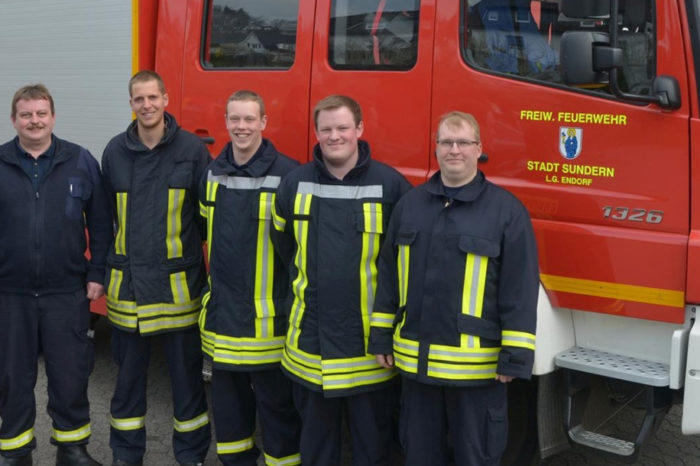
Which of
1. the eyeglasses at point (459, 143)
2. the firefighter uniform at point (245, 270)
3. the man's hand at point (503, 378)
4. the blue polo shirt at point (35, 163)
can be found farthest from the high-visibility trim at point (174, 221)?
the man's hand at point (503, 378)

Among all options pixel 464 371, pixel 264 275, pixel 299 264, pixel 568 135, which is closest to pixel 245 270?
pixel 264 275

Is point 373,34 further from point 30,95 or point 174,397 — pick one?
point 174,397

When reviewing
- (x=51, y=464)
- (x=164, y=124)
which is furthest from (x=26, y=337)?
(x=164, y=124)

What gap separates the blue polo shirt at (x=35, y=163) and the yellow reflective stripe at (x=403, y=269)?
1.64 metres

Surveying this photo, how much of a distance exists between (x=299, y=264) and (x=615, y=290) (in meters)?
1.14

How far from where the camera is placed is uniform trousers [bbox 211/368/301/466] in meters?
3.63

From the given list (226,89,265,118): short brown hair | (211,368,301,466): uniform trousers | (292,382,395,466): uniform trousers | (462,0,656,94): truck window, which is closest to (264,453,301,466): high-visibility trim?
(211,368,301,466): uniform trousers

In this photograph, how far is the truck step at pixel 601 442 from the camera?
3.12m

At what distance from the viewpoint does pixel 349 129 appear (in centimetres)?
318

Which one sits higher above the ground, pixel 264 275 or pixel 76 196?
pixel 76 196

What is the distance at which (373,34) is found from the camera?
11.8 feet

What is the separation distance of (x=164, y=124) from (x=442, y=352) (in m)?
1.62

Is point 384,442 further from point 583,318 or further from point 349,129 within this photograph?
point 349,129

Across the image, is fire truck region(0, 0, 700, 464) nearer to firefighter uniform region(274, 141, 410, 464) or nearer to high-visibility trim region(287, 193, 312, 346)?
firefighter uniform region(274, 141, 410, 464)
